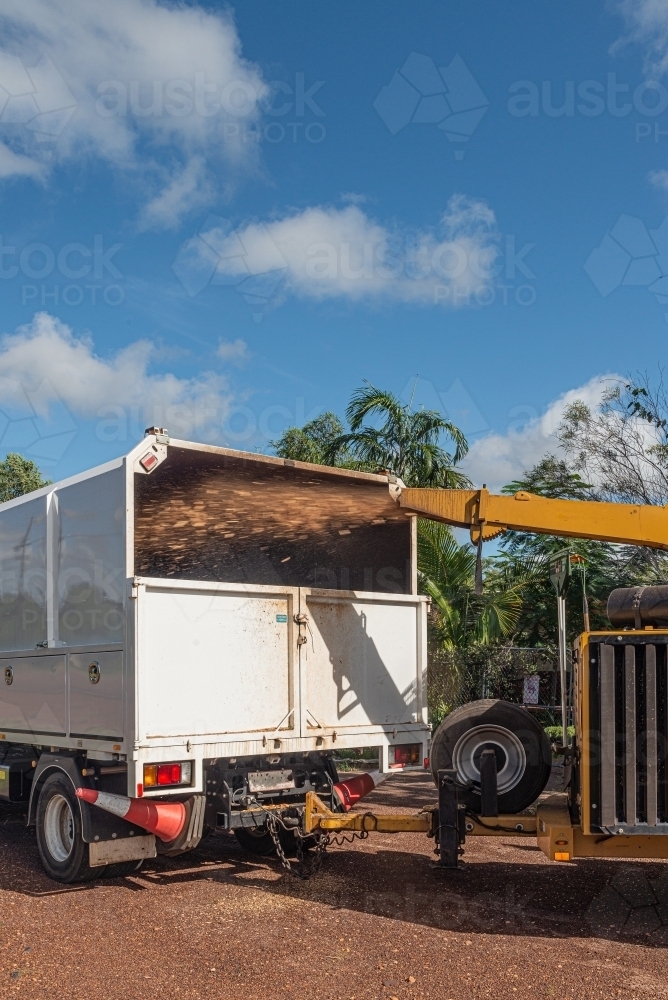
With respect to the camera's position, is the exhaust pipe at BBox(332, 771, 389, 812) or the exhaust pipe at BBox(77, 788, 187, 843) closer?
the exhaust pipe at BBox(77, 788, 187, 843)

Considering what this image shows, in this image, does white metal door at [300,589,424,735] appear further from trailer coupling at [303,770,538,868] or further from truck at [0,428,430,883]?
trailer coupling at [303,770,538,868]

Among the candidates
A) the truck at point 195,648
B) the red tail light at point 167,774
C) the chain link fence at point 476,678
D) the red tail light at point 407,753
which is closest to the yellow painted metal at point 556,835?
the red tail light at point 407,753

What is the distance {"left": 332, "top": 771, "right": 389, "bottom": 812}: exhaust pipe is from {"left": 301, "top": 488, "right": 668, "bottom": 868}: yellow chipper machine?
0.14ft

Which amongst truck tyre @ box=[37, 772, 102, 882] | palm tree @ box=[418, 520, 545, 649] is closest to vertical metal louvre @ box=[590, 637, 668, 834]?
truck tyre @ box=[37, 772, 102, 882]

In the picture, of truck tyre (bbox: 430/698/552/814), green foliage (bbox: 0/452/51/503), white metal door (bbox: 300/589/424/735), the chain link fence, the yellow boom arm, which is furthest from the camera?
green foliage (bbox: 0/452/51/503)

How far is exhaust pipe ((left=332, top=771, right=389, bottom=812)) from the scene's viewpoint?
752 centimetres

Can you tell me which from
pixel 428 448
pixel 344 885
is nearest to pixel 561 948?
pixel 344 885

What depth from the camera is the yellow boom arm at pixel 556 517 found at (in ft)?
23.1

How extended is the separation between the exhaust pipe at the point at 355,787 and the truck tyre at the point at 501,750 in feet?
2.68

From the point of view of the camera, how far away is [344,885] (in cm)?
712

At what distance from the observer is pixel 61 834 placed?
7.32 metres

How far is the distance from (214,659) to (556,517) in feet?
8.72

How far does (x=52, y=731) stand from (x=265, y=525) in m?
2.40

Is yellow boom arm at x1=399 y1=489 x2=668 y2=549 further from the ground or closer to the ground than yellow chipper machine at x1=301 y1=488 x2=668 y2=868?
further from the ground
